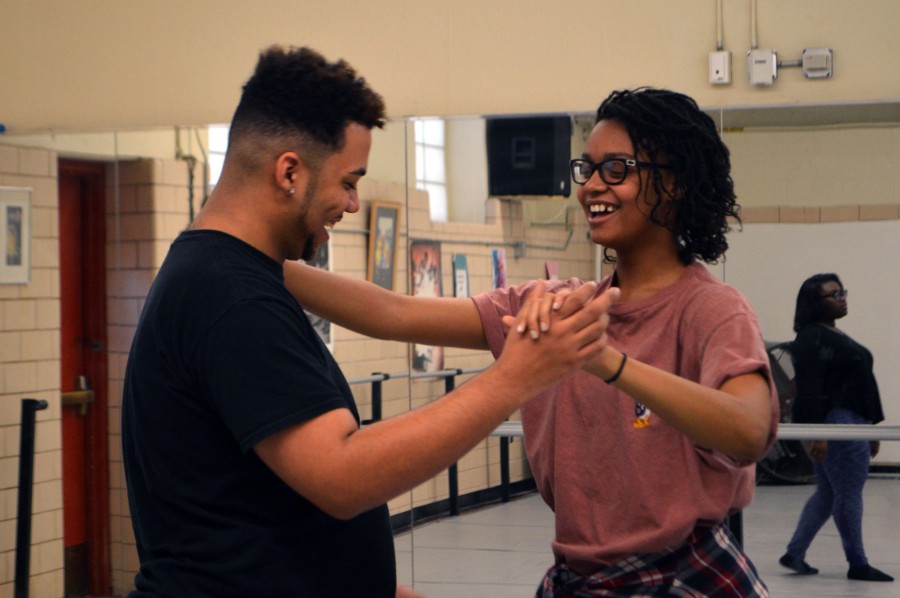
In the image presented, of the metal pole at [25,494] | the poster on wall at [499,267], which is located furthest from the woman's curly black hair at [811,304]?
the metal pole at [25,494]

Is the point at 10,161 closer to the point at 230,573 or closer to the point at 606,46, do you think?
the point at 606,46

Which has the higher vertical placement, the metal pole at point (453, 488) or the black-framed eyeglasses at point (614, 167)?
the black-framed eyeglasses at point (614, 167)

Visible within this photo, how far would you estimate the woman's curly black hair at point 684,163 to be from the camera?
201cm

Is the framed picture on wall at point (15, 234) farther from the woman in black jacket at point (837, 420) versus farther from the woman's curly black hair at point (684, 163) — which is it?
the woman's curly black hair at point (684, 163)

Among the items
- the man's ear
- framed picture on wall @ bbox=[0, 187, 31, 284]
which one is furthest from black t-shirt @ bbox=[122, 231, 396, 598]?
framed picture on wall @ bbox=[0, 187, 31, 284]

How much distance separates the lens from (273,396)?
143cm

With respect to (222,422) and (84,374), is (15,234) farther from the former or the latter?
(222,422)

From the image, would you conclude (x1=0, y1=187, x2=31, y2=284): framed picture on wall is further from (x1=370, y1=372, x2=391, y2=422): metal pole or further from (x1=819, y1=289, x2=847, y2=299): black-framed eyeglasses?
(x1=819, y1=289, x2=847, y2=299): black-framed eyeglasses

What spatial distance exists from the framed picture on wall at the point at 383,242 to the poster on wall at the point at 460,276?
26 cm

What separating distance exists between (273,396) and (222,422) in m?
0.13

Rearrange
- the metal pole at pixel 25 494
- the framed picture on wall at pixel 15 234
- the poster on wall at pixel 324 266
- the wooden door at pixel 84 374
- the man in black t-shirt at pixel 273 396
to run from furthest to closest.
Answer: the wooden door at pixel 84 374 → the framed picture on wall at pixel 15 234 → the poster on wall at pixel 324 266 → the metal pole at pixel 25 494 → the man in black t-shirt at pixel 273 396

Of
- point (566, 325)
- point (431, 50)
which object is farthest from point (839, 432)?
point (566, 325)

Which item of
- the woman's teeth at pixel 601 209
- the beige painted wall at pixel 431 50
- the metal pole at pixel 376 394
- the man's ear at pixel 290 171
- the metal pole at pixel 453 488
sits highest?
the beige painted wall at pixel 431 50

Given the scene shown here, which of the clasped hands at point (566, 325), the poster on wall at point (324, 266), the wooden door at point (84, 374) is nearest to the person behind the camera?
the clasped hands at point (566, 325)
